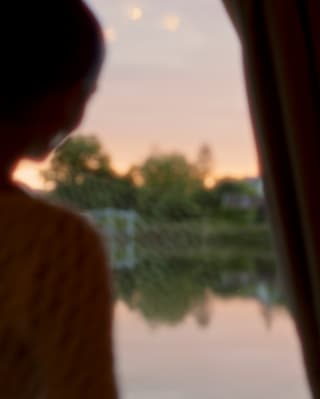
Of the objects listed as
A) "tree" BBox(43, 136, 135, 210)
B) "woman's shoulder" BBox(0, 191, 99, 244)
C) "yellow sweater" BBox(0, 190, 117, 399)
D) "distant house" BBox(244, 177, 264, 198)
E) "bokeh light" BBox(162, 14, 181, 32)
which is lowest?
"yellow sweater" BBox(0, 190, 117, 399)

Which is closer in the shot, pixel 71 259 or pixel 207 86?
pixel 71 259

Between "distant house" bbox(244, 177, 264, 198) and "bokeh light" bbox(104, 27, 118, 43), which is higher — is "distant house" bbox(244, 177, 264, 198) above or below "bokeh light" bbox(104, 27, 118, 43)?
below

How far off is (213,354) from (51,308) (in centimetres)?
80

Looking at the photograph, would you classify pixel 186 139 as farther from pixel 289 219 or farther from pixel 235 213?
pixel 289 219

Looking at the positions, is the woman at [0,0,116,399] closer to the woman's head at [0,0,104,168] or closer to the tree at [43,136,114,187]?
the woman's head at [0,0,104,168]

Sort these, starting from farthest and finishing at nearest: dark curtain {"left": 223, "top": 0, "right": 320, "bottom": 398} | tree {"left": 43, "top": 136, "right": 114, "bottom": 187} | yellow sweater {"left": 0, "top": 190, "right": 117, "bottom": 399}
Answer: tree {"left": 43, "top": 136, "right": 114, "bottom": 187}
dark curtain {"left": 223, "top": 0, "right": 320, "bottom": 398}
yellow sweater {"left": 0, "top": 190, "right": 117, "bottom": 399}

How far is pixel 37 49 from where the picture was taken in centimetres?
82

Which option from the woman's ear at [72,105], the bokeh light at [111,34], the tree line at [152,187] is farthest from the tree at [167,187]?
the woman's ear at [72,105]

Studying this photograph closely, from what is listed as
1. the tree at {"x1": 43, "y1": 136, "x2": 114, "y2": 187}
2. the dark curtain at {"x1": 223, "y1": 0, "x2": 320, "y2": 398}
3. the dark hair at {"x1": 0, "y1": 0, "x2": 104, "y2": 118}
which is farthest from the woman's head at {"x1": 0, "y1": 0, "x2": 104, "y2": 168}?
the tree at {"x1": 43, "y1": 136, "x2": 114, "y2": 187}

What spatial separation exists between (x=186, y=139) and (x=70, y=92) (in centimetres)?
68

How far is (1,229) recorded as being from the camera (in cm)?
78

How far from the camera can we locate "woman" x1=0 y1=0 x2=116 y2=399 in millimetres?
760

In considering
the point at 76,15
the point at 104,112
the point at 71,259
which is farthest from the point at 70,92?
the point at 104,112

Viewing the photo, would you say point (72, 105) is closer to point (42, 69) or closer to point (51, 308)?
point (42, 69)
